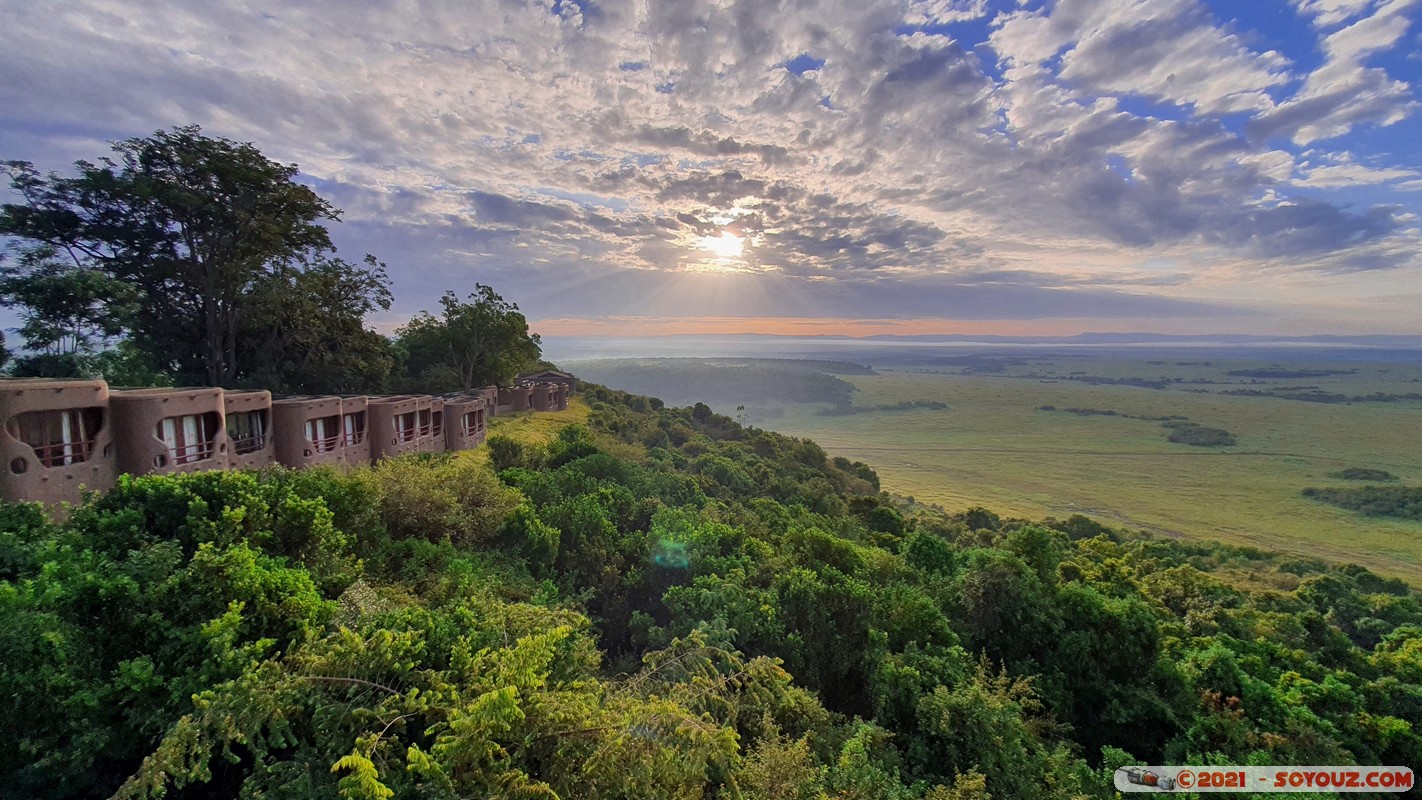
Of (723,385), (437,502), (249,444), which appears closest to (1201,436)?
(723,385)

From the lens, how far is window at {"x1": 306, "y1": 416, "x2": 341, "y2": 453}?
1969 centimetres

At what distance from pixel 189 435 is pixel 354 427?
7032mm

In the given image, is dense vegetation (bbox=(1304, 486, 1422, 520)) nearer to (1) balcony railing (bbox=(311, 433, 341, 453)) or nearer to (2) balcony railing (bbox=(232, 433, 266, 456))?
(1) balcony railing (bbox=(311, 433, 341, 453))

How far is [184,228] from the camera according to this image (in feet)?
80.0

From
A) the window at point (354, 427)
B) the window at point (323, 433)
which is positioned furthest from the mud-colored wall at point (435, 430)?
the window at point (323, 433)

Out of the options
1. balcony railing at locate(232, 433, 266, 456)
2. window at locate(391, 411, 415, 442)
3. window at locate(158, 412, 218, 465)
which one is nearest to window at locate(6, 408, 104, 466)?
window at locate(158, 412, 218, 465)

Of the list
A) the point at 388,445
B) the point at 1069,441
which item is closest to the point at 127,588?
the point at 388,445

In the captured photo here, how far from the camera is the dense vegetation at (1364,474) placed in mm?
68188

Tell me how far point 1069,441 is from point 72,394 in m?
116

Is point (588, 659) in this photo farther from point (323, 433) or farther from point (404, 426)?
point (404, 426)

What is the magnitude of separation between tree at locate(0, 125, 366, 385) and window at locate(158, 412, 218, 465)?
1213 centimetres

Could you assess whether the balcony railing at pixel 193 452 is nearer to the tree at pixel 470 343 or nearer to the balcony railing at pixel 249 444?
the balcony railing at pixel 249 444

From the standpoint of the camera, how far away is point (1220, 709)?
1159 cm

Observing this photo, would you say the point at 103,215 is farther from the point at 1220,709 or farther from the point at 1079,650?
the point at 1220,709
